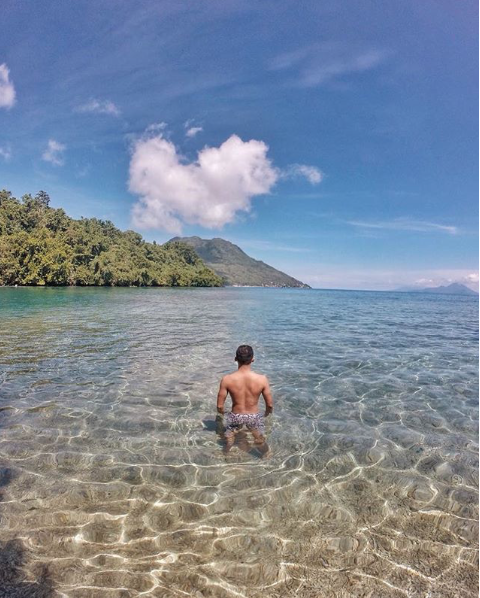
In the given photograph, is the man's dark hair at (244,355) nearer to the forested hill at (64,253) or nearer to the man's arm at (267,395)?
the man's arm at (267,395)

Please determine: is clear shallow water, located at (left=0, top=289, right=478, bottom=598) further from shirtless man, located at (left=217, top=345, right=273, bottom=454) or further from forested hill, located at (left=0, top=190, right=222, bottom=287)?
forested hill, located at (left=0, top=190, right=222, bottom=287)

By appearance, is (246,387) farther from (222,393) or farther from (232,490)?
(232,490)

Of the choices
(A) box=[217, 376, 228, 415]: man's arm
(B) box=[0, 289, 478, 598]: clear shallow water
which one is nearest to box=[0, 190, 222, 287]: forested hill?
(B) box=[0, 289, 478, 598]: clear shallow water

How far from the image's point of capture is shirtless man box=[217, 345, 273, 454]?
24.3 ft

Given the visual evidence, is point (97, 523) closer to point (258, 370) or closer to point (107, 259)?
point (258, 370)

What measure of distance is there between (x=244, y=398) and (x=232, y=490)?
201 cm

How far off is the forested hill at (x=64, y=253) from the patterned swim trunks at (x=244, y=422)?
9646 cm

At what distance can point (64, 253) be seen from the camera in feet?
321

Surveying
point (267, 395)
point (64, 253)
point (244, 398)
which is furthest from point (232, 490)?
point (64, 253)

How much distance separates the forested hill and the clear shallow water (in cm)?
8982

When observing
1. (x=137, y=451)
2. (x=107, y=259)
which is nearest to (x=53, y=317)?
(x=137, y=451)

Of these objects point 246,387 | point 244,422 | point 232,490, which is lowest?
point 232,490

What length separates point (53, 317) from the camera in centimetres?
2962

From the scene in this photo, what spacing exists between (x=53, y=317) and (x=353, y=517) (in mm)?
30279
